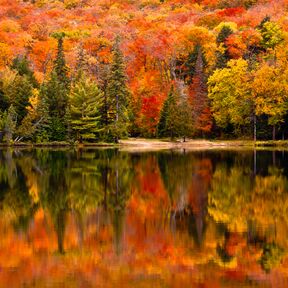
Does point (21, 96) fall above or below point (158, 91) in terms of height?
below

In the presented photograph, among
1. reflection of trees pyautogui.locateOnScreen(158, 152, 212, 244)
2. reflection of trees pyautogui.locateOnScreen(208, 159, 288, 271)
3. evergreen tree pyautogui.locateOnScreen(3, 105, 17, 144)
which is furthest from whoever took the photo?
evergreen tree pyautogui.locateOnScreen(3, 105, 17, 144)

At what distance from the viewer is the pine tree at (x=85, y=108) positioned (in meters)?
68.2

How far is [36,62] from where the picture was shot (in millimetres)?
105188

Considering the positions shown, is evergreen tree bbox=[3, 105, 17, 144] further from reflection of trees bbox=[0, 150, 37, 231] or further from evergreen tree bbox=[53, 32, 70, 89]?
reflection of trees bbox=[0, 150, 37, 231]

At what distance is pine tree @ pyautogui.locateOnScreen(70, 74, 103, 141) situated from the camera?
224 feet

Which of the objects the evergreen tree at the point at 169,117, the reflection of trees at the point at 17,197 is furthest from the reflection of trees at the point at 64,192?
the evergreen tree at the point at 169,117

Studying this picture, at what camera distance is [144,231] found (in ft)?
53.8

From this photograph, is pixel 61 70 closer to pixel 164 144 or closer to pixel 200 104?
pixel 164 144

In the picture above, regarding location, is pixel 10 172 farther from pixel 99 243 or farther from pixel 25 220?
pixel 99 243

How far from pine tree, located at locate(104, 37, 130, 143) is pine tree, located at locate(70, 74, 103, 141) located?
1.61 metres

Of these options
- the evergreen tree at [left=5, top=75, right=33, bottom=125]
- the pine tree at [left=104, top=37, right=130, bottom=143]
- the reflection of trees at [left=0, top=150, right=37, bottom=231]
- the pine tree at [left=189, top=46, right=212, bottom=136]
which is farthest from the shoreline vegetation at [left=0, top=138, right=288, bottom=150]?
the reflection of trees at [left=0, top=150, right=37, bottom=231]

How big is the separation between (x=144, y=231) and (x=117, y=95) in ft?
177

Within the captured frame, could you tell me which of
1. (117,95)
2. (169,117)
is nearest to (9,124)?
(117,95)

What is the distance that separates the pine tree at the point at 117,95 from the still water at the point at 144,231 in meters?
40.4
